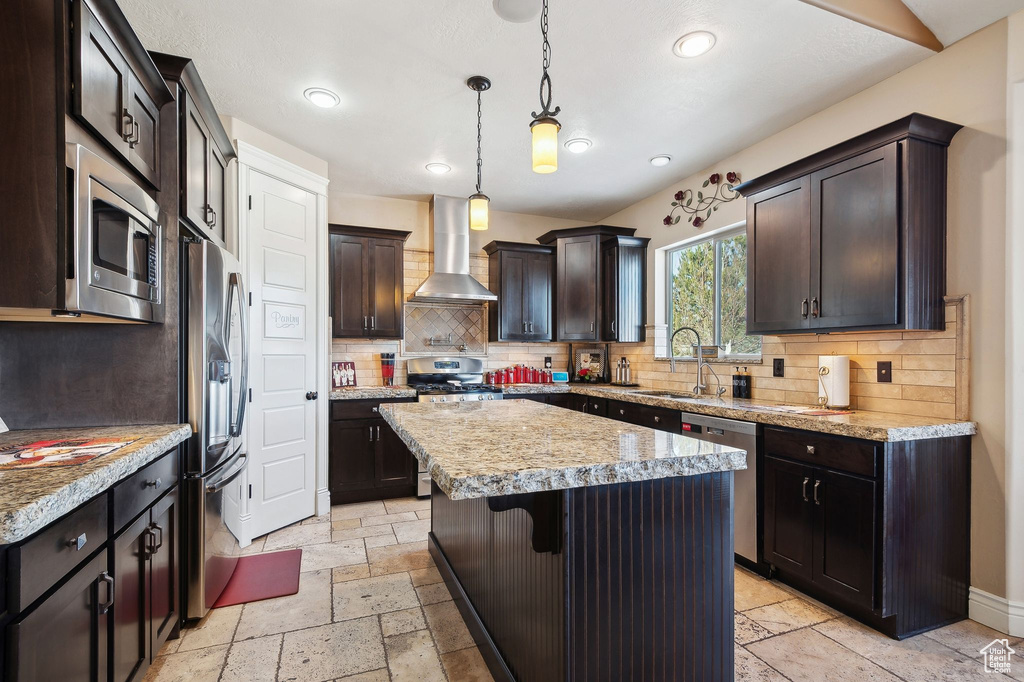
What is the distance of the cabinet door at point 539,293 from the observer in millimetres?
5062

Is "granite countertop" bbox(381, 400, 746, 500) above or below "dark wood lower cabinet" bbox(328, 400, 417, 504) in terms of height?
above

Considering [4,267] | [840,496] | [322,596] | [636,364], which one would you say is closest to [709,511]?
[840,496]

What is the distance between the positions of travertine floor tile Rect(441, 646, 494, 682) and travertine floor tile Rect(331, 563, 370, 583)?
0.91 meters

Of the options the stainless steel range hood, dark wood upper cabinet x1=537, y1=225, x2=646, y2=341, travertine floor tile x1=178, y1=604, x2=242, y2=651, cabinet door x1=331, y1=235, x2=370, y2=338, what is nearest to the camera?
travertine floor tile x1=178, y1=604, x2=242, y2=651

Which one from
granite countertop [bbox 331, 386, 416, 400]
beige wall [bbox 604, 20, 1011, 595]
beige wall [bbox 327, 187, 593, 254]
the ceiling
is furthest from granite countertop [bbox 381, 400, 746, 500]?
beige wall [bbox 327, 187, 593, 254]

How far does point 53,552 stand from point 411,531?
7.96 feet

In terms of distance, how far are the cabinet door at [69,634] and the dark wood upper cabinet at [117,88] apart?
1.32 metres

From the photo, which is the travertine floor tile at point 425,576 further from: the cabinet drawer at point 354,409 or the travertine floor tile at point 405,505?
the cabinet drawer at point 354,409

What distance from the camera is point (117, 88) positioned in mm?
1710

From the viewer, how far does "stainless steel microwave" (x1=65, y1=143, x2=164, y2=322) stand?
1.46m

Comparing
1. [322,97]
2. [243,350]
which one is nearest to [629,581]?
[243,350]

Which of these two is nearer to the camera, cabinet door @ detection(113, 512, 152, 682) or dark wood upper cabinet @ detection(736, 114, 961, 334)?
cabinet door @ detection(113, 512, 152, 682)

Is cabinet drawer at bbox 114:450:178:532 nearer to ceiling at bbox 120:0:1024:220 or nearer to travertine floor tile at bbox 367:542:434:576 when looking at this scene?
travertine floor tile at bbox 367:542:434:576

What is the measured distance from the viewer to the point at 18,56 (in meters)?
1.43
